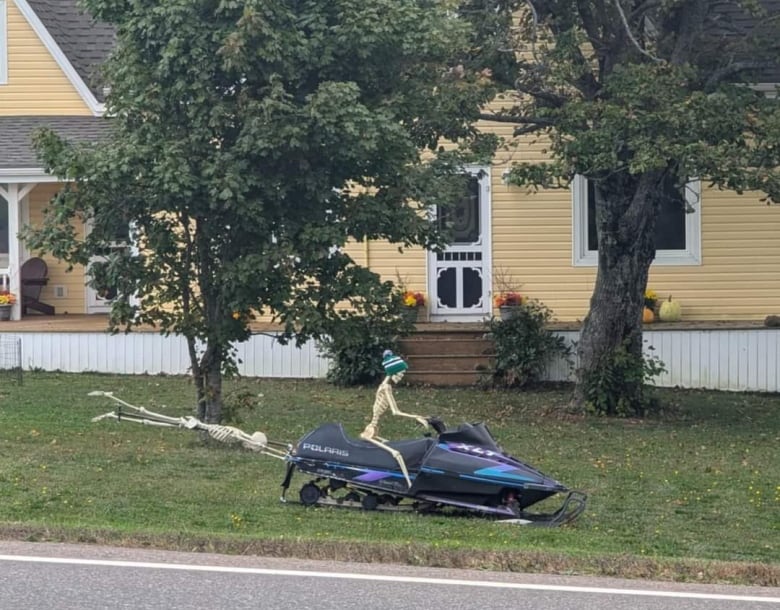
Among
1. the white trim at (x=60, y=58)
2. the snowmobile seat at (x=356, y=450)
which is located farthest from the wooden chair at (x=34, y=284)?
the snowmobile seat at (x=356, y=450)

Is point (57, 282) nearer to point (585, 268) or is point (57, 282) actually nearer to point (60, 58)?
point (60, 58)

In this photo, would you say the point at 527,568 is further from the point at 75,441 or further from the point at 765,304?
the point at 765,304

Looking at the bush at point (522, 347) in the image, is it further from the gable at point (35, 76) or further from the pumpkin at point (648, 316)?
the gable at point (35, 76)

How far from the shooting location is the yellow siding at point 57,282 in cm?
2327

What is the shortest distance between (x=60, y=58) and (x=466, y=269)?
835cm

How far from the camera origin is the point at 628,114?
14125 millimetres

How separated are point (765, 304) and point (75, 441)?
12203 millimetres

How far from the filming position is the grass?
8828mm

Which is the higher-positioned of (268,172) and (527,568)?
(268,172)

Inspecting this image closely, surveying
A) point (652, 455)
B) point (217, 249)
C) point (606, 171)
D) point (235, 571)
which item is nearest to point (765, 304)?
point (606, 171)

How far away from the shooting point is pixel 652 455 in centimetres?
1379

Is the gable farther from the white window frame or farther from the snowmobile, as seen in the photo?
the snowmobile

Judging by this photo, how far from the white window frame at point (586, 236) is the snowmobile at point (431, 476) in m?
11.2

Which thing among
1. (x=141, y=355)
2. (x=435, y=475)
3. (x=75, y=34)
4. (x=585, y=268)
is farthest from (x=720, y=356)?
(x=75, y=34)
